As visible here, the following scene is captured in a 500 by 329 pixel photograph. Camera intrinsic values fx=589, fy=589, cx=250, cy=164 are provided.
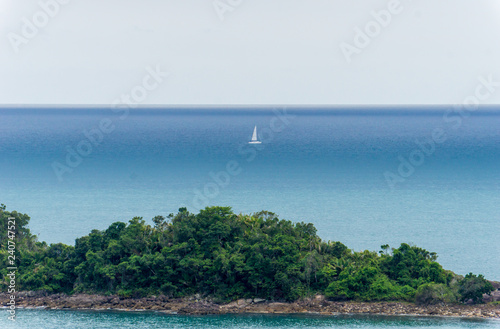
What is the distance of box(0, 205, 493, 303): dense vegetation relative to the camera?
105 ft

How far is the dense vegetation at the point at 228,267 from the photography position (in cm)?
3212

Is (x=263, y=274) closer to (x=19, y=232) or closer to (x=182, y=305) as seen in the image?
(x=182, y=305)

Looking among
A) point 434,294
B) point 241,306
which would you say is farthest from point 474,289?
point 241,306

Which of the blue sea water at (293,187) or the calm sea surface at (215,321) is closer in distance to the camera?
the calm sea surface at (215,321)

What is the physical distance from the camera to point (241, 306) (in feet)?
105

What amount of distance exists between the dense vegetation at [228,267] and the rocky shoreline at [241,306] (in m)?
0.45

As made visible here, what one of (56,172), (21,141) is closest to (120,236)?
(56,172)

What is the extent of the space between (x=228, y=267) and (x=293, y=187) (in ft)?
111

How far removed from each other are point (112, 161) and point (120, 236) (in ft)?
184

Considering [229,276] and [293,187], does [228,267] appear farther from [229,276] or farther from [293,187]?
[293,187]

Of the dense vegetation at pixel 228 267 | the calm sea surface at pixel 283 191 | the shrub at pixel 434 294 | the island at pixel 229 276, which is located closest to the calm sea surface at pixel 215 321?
the calm sea surface at pixel 283 191

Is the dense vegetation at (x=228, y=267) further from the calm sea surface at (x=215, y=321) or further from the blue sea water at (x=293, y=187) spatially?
the blue sea water at (x=293, y=187)

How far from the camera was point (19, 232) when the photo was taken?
37.6 metres

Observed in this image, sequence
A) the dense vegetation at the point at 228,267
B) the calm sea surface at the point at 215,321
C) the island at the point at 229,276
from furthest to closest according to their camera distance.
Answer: the dense vegetation at the point at 228,267
the island at the point at 229,276
the calm sea surface at the point at 215,321
